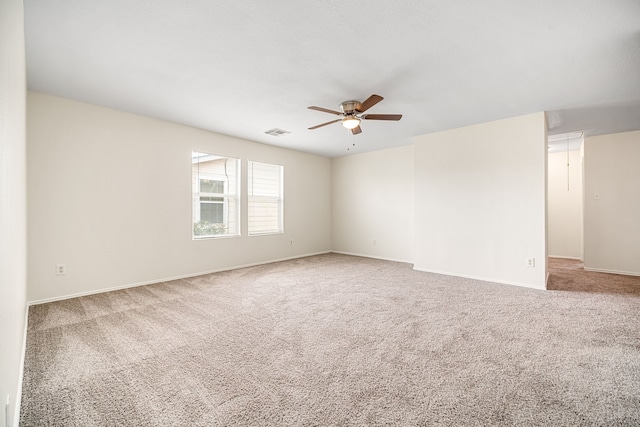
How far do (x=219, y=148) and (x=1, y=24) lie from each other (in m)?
4.28

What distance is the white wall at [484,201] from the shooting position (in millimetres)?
4215

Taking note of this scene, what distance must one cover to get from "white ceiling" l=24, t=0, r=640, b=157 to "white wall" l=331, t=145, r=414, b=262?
225cm

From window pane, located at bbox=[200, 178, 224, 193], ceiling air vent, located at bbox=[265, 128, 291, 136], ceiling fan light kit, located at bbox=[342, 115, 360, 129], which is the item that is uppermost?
ceiling air vent, located at bbox=[265, 128, 291, 136]

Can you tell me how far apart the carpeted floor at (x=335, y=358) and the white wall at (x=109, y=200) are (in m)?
0.45

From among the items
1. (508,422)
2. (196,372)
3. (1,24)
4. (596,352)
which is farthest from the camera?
(596,352)

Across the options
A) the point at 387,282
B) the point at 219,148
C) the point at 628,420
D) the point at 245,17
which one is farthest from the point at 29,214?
the point at 628,420

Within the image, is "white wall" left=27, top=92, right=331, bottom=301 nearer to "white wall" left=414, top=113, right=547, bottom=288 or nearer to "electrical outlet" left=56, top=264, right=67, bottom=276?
"electrical outlet" left=56, top=264, right=67, bottom=276

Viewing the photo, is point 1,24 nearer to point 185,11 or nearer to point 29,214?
point 185,11

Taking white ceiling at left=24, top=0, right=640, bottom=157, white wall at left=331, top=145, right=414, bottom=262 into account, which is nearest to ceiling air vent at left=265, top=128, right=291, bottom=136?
white ceiling at left=24, top=0, right=640, bottom=157

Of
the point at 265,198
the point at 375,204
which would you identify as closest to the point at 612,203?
the point at 375,204

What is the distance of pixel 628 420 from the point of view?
5.16ft

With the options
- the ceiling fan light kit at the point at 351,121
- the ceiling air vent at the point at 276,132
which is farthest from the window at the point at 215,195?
the ceiling fan light kit at the point at 351,121

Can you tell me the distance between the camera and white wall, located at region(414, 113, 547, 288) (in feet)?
13.8

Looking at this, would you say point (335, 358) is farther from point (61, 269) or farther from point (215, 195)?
point (215, 195)
